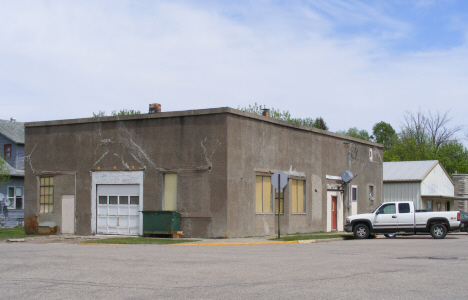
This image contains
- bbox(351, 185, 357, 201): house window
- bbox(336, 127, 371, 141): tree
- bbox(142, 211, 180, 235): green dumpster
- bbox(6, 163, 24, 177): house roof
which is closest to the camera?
bbox(142, 211, 180, 235): green dumpster

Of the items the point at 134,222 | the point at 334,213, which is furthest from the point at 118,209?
the point at 334,213

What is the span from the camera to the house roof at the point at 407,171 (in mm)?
45594

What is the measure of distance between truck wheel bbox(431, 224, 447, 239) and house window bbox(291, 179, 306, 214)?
653 centimetres

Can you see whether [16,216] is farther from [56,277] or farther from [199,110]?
[56,277]

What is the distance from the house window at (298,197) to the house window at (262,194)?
1.82 metres

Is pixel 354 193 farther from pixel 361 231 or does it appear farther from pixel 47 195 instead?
pixel 47 195

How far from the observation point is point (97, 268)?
40.6 feet

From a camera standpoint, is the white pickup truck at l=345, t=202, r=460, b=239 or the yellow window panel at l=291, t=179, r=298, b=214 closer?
the white pickup truck at l=345, t=202, r=460, b=239

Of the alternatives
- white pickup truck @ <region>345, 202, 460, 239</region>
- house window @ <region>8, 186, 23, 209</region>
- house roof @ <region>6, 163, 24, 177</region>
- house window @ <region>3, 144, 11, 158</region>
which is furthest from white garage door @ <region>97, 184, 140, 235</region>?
house window @ <region>3, 144, 11, 158</region>

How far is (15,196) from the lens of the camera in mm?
48625

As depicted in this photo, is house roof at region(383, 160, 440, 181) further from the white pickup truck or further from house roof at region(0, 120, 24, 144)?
house roof at region(0, 120, 24, 144)

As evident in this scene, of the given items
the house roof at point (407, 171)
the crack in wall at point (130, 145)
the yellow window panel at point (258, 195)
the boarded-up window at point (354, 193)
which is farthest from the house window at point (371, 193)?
the crack in wall at point (130, 145)

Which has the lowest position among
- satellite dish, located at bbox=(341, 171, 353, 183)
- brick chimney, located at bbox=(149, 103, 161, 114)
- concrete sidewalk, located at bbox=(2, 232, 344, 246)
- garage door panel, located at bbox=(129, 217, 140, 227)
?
concrete sidewalk, located at bbox=(2, 232, 344, 246)

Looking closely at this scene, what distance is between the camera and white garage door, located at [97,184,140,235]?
2592cm
